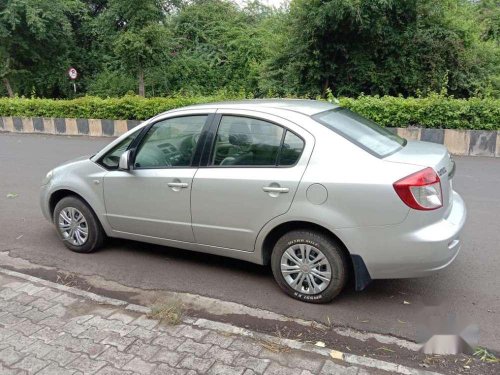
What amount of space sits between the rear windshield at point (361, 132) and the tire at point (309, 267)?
82 centimetres

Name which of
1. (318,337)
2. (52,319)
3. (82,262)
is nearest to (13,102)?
(82,262)

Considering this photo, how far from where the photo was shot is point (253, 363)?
9.84ft

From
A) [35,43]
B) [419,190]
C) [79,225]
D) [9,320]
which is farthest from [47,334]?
[35,43]

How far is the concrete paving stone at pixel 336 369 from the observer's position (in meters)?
2.89

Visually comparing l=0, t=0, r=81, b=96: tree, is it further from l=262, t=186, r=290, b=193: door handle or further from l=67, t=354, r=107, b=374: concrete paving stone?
l=67, t=354, r=107, b=374: concrete paving stone

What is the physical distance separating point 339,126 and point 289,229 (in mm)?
966

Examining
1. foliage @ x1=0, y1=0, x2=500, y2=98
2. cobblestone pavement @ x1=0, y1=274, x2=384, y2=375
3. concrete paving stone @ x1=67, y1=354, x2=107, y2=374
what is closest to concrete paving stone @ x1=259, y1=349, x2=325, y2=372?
cobblestone pavement @ x1=0, y1=274, x2=384, y2=375

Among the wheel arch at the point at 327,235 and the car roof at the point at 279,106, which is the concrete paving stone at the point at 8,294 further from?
the car roof at the point at 279,106

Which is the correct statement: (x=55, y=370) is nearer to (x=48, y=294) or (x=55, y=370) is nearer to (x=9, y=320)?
(x=9, y=320)

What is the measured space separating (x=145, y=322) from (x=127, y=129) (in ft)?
37.6


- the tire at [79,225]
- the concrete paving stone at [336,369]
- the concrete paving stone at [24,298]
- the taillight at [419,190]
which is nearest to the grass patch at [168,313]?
the concrete paving stone at [24,298]

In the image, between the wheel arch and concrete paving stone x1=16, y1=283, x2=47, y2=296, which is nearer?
the wheel arch

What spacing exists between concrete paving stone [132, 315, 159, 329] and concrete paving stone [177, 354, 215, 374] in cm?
52

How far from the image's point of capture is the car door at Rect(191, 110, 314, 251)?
377 cm
